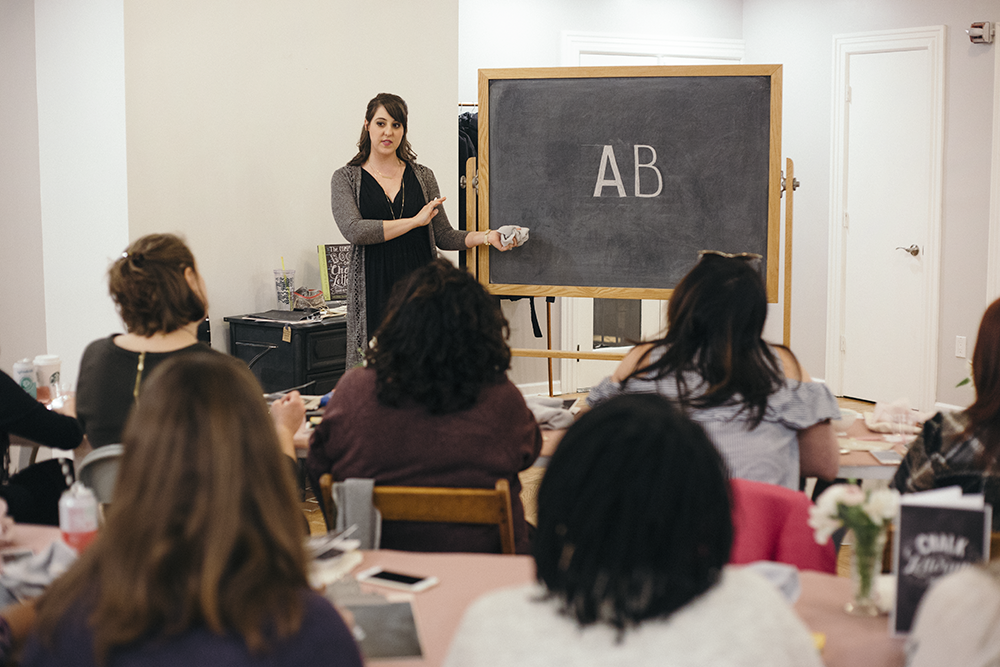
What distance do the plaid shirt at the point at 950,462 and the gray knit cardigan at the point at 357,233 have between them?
2.37 metres

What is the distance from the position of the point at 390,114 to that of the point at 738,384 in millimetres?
2238

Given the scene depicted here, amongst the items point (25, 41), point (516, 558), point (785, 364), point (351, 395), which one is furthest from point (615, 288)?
point (25, 41)

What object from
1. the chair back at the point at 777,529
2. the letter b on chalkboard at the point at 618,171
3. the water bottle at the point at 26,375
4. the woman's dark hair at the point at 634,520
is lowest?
the chair back at the point at 777,529

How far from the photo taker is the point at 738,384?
2035 millimetres

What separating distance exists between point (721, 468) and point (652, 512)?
0.11 metres

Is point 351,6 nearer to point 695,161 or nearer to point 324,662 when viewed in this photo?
point 695,161

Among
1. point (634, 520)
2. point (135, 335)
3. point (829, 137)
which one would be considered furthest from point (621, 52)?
point (634, 520)

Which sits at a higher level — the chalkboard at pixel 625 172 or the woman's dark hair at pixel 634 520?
the chalkboard at pixel 625 172

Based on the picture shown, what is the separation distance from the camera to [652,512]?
942 millimetres

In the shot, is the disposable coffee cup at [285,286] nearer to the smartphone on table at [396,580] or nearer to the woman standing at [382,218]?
the woman standing at [382,218]

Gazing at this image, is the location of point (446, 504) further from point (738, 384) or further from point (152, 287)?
A: point (152, 287)

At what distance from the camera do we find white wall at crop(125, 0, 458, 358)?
13.3 feet

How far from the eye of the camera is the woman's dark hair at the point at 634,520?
3.11 ft

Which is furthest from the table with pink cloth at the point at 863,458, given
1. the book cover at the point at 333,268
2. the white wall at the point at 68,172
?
the white wall at the point at 68,172
